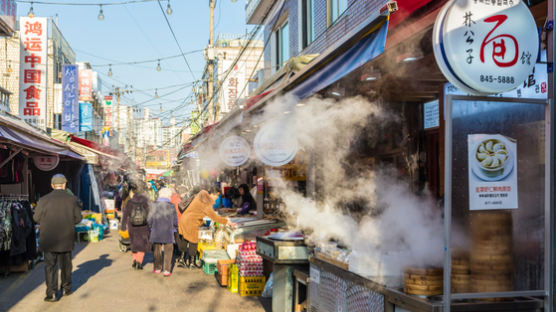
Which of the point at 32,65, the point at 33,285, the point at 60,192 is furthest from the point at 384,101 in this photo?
the point at 32,65

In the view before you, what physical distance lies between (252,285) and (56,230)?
3235 mm

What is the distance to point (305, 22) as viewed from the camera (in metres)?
14.2

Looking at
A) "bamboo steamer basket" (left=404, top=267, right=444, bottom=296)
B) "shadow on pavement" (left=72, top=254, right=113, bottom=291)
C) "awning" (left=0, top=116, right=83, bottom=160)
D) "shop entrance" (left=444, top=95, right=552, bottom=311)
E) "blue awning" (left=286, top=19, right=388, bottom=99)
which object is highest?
"blue awning" (left=286, top=19, right=388, bottom=99)

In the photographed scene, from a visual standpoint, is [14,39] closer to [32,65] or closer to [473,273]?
[32,65]

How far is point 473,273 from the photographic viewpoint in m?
3.52

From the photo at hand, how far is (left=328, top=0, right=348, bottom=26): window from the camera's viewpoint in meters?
11.4

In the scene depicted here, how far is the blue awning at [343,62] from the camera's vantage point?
4.41 m

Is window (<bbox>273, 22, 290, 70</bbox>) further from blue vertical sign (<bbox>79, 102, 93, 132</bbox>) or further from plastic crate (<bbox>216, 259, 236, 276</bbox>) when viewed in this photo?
blue vertical sign (<bbox>79, 102, 93, 132</bbox>)

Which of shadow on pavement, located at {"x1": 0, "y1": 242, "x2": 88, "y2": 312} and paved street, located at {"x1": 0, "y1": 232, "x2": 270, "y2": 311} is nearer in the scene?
paved street, located at {"x1": 0, "y1": 232, "x2": 270, "y2": 311}

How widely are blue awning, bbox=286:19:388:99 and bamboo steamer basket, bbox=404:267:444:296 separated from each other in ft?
6.05

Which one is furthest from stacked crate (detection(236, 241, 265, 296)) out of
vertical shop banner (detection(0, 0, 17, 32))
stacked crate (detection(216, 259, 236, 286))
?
vertical shop banner (detection(0, 0, 17, 32))

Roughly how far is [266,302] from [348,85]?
372 centimetres

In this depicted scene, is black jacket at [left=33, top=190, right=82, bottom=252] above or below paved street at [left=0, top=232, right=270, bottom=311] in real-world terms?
above

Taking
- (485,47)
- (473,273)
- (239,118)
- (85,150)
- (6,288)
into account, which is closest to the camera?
(485,47)
